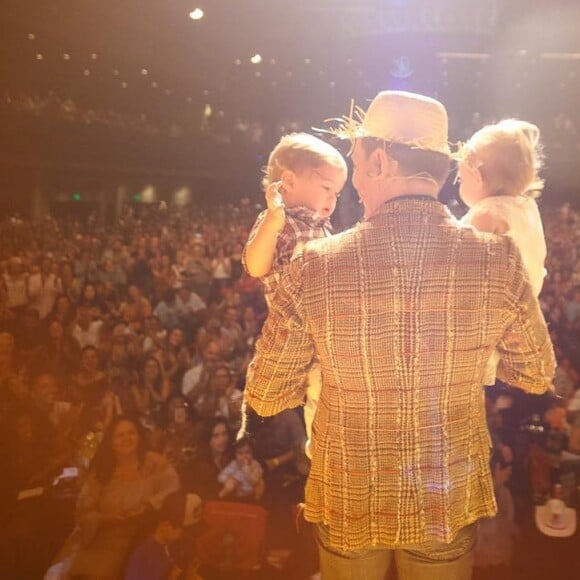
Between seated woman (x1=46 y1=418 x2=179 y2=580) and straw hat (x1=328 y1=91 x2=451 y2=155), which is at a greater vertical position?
straw hat (x1=328 y1=91 x2=451 y2=155)

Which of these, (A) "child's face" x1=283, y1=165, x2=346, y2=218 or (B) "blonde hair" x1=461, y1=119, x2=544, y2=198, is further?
(A) "child's face" x1=283, y1=165, x2=346, y2=218

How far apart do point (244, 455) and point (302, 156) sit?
6.19 ft

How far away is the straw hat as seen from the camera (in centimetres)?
75

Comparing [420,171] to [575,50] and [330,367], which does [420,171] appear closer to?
[330,367]

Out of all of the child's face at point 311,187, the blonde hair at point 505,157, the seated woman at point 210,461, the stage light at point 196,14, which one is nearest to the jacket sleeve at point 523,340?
the blonde hair at point 505,157

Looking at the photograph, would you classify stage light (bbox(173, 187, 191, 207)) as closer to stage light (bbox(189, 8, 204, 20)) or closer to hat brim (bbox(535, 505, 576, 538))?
stage light (bbox(189, 8, 204, 20))

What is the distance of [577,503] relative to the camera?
8.08ft

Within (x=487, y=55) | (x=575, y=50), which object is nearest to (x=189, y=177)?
(x=487, y=55)

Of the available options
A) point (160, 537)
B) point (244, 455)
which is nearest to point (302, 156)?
point (160, 537)

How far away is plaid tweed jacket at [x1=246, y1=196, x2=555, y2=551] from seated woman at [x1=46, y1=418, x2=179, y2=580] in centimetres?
155

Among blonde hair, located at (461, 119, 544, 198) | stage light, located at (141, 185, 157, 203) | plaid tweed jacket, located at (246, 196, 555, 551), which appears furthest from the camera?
stage light, located at (141, 185, 157, 203)

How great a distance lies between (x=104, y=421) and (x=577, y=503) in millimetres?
2026

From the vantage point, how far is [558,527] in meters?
2.33

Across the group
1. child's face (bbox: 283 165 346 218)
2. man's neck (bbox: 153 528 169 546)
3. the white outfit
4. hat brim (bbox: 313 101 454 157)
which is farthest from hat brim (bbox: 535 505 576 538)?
hat brim (bbox: 313 101 454 157)
